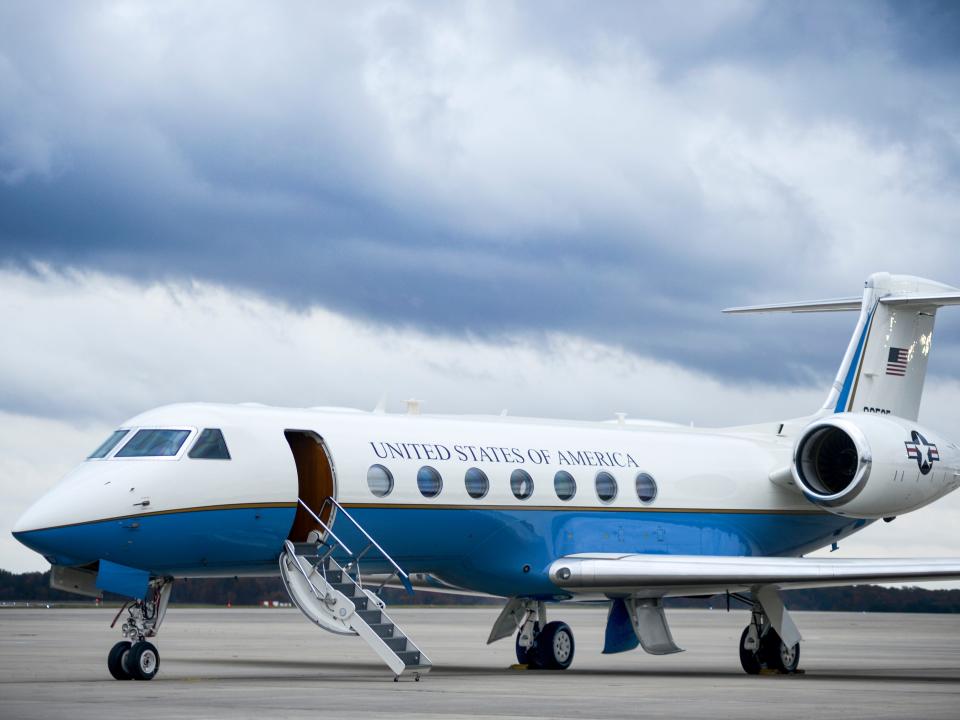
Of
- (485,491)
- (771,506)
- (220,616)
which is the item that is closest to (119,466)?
(485,491)

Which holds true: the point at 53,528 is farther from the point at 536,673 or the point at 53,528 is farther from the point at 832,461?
the point at 832,461

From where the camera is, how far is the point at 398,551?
22.8 metres

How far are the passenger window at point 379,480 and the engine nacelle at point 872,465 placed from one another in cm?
808

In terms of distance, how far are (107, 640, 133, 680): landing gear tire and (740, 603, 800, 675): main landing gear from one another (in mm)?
10332

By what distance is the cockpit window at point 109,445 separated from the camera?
20.9 metres

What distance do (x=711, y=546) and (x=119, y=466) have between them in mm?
11296

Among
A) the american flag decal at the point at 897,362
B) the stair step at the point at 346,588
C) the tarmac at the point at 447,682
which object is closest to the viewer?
the tarmac at the point at 447,682

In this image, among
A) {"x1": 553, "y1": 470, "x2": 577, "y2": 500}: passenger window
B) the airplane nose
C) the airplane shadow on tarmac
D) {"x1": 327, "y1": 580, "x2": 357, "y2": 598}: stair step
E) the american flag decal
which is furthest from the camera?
the american flag decal

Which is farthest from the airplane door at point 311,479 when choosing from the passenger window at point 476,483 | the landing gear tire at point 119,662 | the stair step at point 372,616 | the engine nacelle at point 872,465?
the engine nacelle at point 872,465

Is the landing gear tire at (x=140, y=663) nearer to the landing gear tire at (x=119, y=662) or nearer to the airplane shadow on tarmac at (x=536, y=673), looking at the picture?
the landing gear tire at (x=119, y=662)

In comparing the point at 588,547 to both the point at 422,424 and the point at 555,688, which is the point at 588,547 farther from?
the point at 555,688

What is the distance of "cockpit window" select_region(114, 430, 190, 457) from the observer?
67.7 ft

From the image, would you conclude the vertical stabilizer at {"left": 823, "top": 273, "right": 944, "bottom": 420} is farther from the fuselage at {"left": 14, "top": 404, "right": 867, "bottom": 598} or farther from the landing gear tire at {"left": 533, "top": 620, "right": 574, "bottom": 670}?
the landing gear tire at {"left": 533, "top": 620, "right": 574, "bottom": 670}

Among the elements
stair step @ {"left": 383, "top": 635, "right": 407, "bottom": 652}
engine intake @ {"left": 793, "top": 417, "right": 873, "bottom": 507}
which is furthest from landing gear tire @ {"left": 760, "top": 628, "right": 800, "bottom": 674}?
stair step @ {"left": 383, "top": 635, "right": 407, "bottom": 652}
